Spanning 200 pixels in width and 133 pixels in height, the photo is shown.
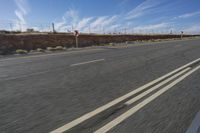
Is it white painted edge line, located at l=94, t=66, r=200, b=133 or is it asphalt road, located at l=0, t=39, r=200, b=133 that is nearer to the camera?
white painted edge line, located at l=94, t=66, r=200, b=133

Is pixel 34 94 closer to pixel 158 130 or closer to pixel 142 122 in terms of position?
pixel 142 122

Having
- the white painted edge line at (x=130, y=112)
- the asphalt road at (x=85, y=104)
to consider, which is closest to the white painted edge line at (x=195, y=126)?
the asphalt road at (x=85, y=104)

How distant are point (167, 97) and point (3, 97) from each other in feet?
12.3

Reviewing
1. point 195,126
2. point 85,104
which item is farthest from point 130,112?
point 195,126

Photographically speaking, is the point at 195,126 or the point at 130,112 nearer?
the point at 195,126

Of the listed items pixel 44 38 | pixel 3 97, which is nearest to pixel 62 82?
pixel 3 97

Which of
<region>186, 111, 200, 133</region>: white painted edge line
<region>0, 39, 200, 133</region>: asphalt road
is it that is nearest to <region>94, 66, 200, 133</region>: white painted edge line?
<region>0, 39, 200, 133</region>: asphalt road

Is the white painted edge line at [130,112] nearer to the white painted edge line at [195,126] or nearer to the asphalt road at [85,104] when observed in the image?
the asphalt road at [85,104]

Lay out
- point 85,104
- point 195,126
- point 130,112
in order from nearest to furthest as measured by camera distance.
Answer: point 195,126 → point 130,112 → point 85,104

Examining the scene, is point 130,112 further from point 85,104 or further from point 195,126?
point 195,126

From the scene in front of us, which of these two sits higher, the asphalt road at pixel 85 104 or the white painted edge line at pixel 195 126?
the asphalt road at pixel 85 104

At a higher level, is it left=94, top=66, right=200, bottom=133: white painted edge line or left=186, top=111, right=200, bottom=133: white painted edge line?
left=94, top=66, right=200, bottom=133: white painted edge line

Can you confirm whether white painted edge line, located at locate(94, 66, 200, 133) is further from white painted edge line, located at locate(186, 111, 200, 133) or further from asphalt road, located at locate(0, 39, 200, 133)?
white painted edge line, located at locate(186, 111, 200, 133)

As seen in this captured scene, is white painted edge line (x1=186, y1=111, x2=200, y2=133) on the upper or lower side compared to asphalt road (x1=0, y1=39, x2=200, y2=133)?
lower
